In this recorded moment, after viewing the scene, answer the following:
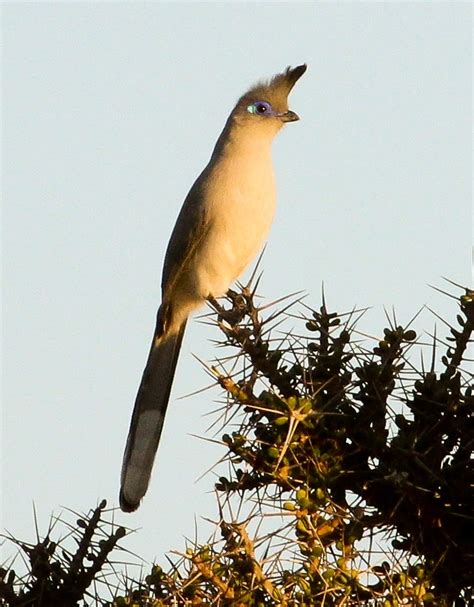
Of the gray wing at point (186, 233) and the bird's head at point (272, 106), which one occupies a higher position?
the bird's head at point (272, 106)

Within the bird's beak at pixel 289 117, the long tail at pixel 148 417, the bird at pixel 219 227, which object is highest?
the bird's beak at pixel 289 117

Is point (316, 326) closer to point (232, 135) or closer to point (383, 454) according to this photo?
point (383, 454)

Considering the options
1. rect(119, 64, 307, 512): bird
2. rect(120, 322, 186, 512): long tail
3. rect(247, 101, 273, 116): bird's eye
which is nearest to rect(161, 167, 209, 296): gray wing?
rect(119, 64, 307, 512): bird

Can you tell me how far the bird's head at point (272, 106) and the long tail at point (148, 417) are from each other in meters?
1.35

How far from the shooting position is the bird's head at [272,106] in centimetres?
635

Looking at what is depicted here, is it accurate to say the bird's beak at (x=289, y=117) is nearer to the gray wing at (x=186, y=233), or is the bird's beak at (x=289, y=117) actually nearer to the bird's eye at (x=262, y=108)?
the bird's eye at (x=262, y=108)

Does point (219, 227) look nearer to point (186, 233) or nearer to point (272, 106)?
point (186, 233)

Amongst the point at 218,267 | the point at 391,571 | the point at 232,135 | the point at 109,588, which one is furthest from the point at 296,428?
the point at 232,135

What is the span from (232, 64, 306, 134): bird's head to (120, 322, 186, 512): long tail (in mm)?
1354

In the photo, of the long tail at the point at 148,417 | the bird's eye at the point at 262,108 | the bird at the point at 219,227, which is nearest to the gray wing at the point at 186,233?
the bird at the point at 219,227

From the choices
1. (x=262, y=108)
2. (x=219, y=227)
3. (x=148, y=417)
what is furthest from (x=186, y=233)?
(x=148, y=417)

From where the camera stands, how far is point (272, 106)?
6.37 metres

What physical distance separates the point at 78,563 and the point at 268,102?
153 inches

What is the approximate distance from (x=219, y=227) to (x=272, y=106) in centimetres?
95
